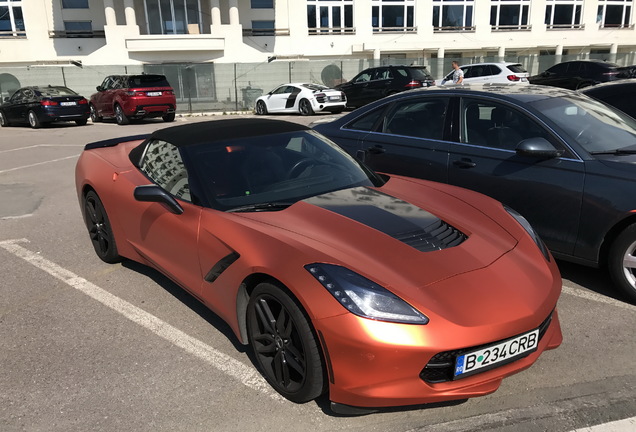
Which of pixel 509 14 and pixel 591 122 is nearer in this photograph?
pixel 591 122

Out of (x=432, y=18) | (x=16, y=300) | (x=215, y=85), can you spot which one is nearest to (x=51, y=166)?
(x=16, y=300)

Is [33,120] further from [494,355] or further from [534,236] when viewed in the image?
[494,355]

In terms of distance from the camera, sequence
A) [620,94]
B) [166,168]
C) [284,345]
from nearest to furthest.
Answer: [284,345] < [166,168] < [620,94]

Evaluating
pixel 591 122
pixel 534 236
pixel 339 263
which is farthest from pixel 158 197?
pixel 591 122

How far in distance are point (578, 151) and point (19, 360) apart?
13.7ft

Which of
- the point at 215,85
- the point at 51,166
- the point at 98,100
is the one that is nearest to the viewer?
the point at 51,166

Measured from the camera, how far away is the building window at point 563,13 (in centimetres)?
3606

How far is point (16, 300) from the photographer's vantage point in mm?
4035

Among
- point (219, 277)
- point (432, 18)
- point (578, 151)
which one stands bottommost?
point (219, 277)

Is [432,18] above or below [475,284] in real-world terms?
above

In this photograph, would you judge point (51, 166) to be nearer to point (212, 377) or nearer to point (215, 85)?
point (212, 377)

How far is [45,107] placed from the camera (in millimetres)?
17469

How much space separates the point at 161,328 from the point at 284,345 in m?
1.29

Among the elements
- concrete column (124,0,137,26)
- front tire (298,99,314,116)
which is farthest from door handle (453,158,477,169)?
concrete column (124,0,137,26)
